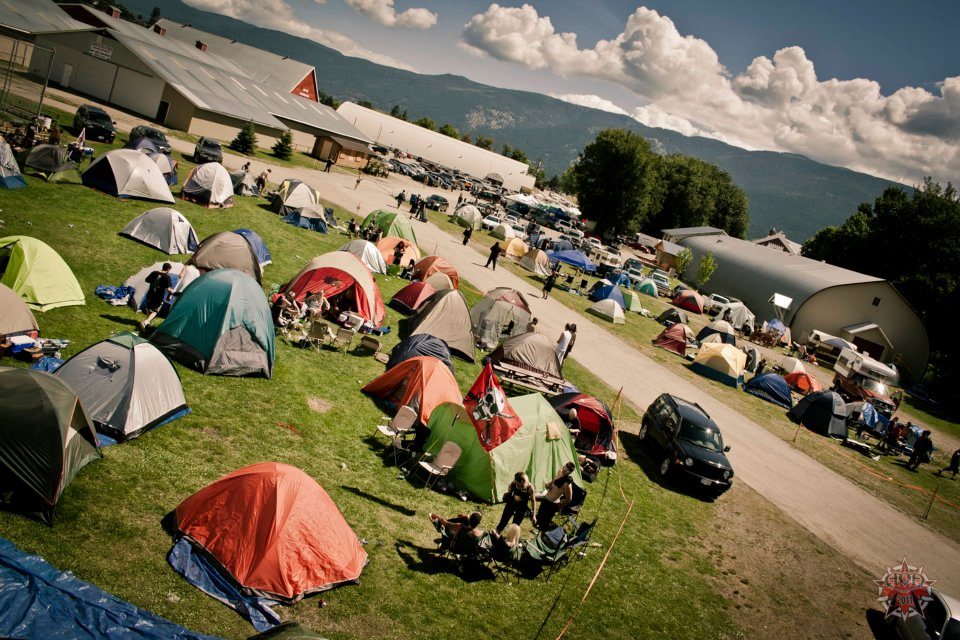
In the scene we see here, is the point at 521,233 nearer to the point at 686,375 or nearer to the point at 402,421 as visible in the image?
the point at 686,375

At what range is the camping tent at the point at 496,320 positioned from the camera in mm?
19750

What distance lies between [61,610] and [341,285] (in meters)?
12.2

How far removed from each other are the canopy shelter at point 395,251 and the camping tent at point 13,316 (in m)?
15.3

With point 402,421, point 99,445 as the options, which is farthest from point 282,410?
point 99,445

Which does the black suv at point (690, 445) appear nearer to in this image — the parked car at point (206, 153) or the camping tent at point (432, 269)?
the camping tent at point (432, 269)

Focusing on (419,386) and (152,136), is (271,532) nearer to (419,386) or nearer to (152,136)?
(419,386)

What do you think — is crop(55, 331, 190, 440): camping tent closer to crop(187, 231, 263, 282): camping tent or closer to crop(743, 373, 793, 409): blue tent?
crop(187, 231, 263, 282): camping tent

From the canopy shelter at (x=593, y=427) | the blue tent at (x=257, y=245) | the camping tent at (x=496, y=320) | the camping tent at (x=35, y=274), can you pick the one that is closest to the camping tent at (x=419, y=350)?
the canopy shelter at (x=593, y=427)

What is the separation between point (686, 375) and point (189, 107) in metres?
36.7

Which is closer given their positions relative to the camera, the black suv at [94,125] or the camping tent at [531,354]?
the camping tent at [531,354]

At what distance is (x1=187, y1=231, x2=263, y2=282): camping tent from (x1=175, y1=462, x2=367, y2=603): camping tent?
9.75m

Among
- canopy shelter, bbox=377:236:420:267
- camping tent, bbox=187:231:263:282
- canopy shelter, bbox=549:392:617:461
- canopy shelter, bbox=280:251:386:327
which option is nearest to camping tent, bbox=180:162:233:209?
canopy shelter, bbox=377:236:420:267

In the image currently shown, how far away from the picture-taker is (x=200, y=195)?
959 inches

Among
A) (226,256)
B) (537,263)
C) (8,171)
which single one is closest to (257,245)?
(226,256)
